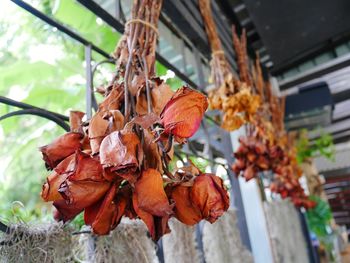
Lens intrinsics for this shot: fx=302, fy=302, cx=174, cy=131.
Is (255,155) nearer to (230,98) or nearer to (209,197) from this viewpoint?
(230,98)

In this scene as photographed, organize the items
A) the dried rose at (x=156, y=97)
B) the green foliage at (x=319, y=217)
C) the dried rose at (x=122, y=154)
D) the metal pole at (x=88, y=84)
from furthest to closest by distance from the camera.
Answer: the green foliage at (x=319, y=217) → the metal pole at (x=88, y=84) → the dried rose at (x=156, y=97) → the dried rose at (x=122, y=154)

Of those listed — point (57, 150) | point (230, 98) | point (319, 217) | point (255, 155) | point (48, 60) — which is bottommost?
point (319, 217)

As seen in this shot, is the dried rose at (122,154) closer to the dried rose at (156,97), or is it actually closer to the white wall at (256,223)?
the dried rose at (156,97)

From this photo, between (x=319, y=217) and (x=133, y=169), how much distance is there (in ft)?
11.4

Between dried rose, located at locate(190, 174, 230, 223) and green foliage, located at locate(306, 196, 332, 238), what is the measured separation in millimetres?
3244

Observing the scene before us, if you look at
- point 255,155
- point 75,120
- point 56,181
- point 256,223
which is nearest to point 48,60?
point 255,155

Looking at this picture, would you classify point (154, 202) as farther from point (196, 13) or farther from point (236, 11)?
point (236, 11)

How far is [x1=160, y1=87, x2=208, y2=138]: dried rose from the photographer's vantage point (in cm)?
30

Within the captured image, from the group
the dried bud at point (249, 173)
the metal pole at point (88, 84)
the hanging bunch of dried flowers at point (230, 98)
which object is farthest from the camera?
the dried bud at point (249, 173)

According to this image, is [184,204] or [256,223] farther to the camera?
[256,223]

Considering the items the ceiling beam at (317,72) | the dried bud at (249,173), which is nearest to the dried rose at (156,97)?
the dried bud at (249,173)

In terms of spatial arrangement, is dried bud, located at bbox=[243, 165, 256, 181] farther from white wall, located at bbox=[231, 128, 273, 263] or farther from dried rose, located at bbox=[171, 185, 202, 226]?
dried rose, located at bbox=[171, 185, 202, 226]

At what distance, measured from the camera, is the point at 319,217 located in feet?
10.6

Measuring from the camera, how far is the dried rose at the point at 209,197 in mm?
304
